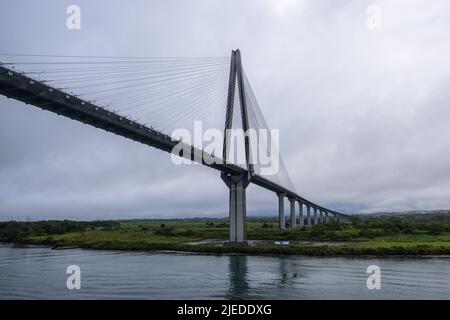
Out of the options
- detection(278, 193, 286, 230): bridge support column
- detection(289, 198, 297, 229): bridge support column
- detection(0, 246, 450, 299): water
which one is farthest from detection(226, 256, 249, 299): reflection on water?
detection(289, 198, 297, 229): bridge support column

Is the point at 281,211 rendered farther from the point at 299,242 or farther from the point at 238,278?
the point at 238,278

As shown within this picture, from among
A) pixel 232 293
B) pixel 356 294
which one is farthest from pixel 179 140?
pixel 356 294

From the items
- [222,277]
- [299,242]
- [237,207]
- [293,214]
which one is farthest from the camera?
[293,214]

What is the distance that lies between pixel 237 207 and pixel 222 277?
78.3ft

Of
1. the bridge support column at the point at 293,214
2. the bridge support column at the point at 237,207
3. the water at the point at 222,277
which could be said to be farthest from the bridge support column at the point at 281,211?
the water at the point at 222,277

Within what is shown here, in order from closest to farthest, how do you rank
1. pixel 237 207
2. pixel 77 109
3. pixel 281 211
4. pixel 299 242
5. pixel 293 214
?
pixel 77 109 < pixel 237 207 < pixel 299 242 < pixel 281 211 < pixel 293 214

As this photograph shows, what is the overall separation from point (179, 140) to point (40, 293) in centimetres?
2191

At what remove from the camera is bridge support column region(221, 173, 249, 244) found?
54.5 metres

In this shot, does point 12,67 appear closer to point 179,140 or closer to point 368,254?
point 179,140

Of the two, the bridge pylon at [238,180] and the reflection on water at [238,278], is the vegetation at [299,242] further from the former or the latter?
the reflection on water at [238,278]

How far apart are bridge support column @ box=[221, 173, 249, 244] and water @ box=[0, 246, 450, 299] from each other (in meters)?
8.88

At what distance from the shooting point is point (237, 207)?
5606 centimetres

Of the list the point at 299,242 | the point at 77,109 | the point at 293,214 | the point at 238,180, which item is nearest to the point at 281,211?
the point at 293,214

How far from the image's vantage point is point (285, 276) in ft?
107
